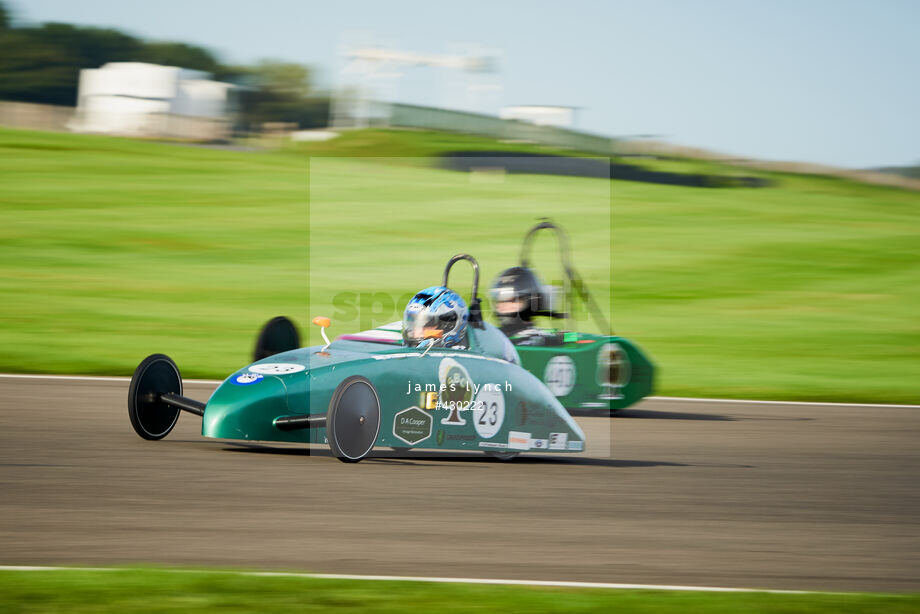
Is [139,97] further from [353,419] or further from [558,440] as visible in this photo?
[353,419]

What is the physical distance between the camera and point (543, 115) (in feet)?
179

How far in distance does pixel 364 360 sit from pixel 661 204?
3138cm

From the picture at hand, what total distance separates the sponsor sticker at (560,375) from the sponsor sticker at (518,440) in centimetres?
338

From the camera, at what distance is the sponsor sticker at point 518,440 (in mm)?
8883

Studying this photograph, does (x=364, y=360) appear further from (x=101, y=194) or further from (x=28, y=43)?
(x=28, y=43)

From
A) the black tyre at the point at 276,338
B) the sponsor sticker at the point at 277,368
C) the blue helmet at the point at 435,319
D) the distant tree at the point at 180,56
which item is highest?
the distant tree at the point at 180,56

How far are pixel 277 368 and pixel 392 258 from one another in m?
18.6

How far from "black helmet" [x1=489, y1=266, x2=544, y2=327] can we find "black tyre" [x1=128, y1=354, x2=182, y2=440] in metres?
5.23

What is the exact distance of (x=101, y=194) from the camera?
31.8m

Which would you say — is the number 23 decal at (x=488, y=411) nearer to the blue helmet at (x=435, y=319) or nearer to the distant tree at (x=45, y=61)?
the blue helmet at (x=435, y=319)

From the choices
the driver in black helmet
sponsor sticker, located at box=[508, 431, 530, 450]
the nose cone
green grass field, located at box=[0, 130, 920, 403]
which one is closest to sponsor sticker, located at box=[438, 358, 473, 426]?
sponsor sticker, located at box=[508, 431, 530, 450]

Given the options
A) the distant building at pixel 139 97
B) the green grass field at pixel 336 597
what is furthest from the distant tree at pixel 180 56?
the green grass field at pixel 336 597

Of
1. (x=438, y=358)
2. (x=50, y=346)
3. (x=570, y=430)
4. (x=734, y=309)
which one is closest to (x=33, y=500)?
(x=438, y=358)

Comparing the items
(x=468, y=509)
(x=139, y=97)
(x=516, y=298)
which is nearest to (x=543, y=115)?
(x=139, y=97)
